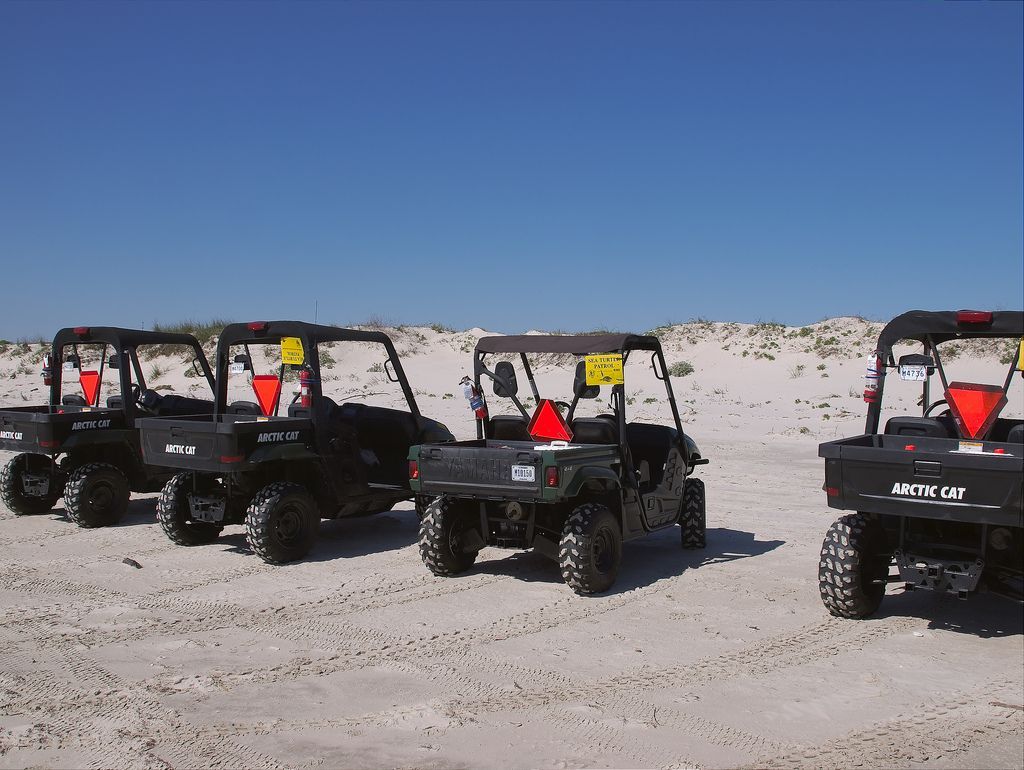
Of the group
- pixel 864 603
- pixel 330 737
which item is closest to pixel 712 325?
pixel 864 603

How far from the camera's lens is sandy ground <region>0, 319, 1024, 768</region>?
4359 mm

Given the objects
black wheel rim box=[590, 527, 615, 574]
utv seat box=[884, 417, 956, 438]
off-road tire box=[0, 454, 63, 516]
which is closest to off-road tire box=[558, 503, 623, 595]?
black wheel rim box=[590, 527, 615, 574]

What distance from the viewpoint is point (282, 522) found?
27.2 feet

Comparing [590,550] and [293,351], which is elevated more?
[293,351]

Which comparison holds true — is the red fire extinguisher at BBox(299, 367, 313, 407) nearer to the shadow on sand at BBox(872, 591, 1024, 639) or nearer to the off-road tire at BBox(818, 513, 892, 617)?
the off-road tire at BBox(818, 513, 892, 617)

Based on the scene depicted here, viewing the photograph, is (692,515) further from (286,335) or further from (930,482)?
(286,335)

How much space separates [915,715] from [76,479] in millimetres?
8282

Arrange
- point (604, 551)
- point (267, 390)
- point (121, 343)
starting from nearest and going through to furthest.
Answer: point (604, 551), point (267, 390), point (121, 343)

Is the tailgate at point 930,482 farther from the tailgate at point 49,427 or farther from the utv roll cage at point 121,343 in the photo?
the tailgate at point 49,427

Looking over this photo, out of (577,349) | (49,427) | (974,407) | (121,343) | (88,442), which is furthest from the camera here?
(121,343)

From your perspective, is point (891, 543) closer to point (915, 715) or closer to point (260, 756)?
point (915, 715)

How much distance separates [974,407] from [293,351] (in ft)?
18.8

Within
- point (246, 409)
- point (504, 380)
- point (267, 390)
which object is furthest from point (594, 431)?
point (246, 409)

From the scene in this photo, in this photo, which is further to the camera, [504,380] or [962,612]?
[504,380]
